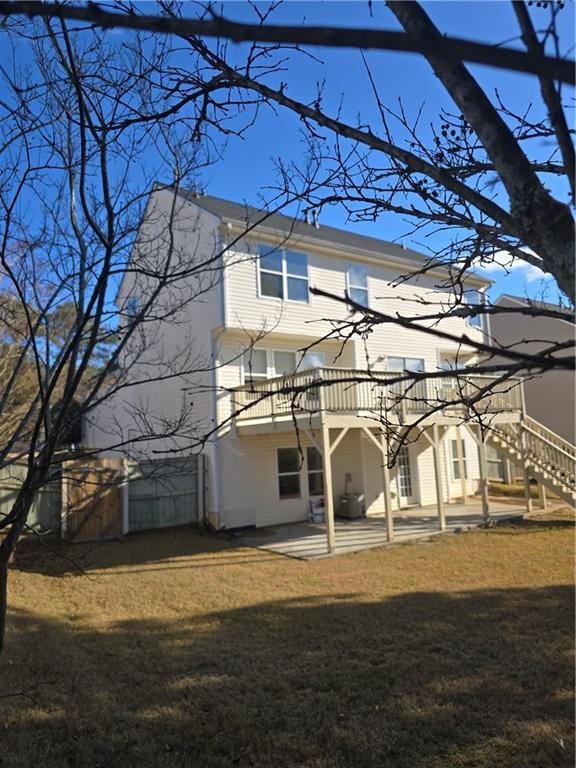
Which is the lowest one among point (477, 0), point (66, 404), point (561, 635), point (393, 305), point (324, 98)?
point (561, 635)

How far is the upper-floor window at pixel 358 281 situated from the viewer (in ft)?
51.5

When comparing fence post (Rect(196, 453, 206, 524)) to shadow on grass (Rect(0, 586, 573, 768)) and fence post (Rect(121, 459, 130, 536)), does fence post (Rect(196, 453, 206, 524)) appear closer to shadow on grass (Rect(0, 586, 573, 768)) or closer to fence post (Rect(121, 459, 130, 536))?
fence post (Rect(121, 459, 130, 536))

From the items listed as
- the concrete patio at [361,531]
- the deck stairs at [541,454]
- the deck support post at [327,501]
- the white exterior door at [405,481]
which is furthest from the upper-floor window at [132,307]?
the white exterior door at [405,481]

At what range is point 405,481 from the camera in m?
16.8

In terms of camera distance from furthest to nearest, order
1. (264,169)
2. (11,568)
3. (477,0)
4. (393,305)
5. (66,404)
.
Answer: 1. (393,305)
2. (11,568)
3. (264,169)
4. (66,404)
5. (477,0)

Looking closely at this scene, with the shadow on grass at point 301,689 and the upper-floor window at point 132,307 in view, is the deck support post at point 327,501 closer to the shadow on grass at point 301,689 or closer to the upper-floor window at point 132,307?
the shadow on grass at point 301,689

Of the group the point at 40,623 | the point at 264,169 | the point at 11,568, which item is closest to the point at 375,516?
the point at 11,568

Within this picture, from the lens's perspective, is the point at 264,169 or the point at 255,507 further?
the point at 255,507

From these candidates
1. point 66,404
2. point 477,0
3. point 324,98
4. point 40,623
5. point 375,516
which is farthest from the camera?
point 375,516

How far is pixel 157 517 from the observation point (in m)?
13.0

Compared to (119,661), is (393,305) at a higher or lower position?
higher

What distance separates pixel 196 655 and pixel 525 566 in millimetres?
5936

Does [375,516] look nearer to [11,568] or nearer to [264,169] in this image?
[11,568]

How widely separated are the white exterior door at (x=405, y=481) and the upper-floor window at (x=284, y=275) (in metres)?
6.15
